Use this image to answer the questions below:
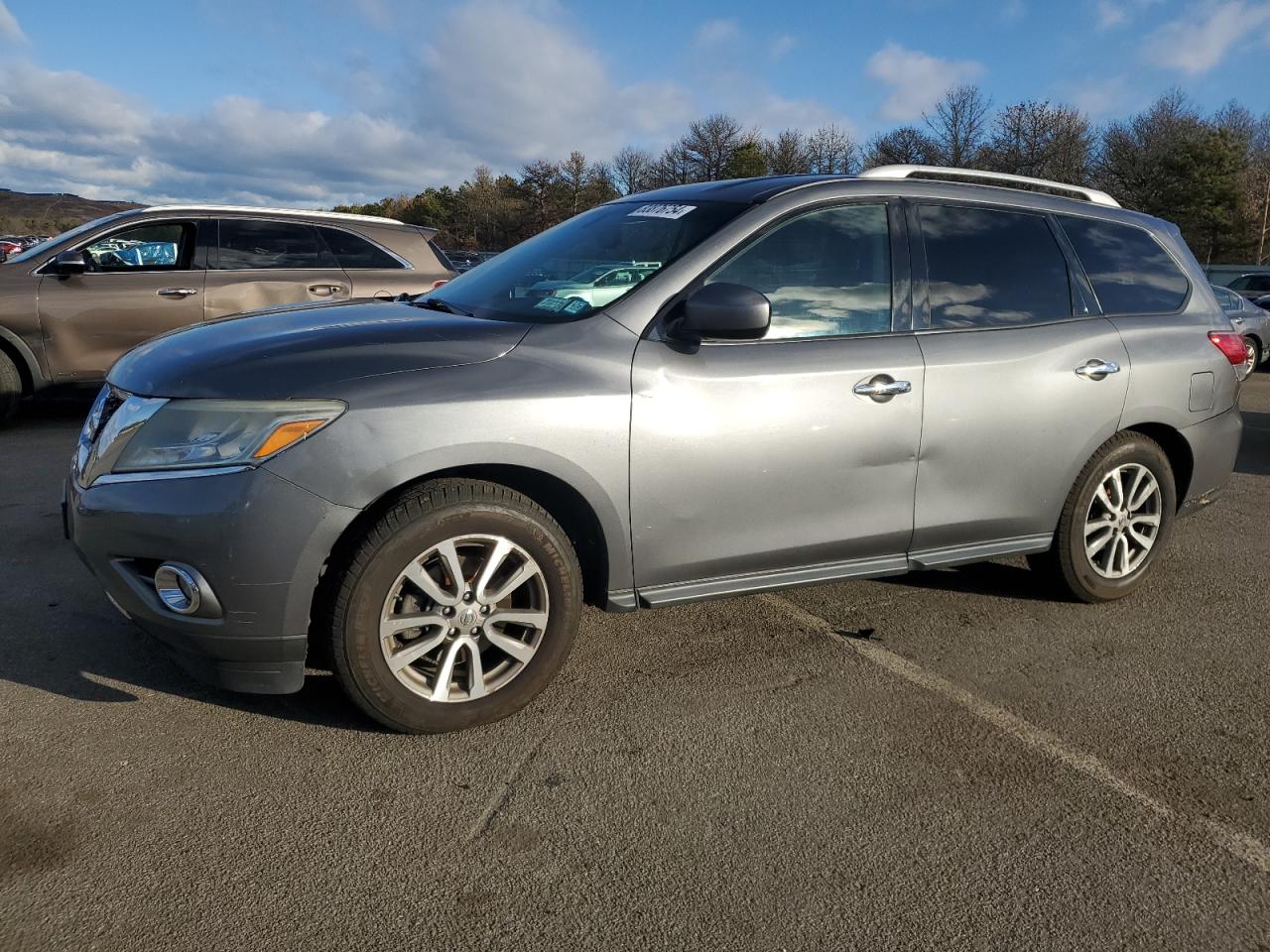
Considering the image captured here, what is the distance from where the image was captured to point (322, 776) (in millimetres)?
2820

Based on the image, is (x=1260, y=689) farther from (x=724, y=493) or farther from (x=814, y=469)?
(x=724, y=493)

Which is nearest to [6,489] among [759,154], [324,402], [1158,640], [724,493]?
[324,402]

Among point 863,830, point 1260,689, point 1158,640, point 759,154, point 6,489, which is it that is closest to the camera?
point 863,830

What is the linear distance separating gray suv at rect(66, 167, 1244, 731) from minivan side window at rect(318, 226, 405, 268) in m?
4.58

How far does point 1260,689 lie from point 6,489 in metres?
6.47

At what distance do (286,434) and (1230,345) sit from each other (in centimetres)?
416

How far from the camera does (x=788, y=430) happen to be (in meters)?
3.36

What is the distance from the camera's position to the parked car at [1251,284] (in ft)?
73.8

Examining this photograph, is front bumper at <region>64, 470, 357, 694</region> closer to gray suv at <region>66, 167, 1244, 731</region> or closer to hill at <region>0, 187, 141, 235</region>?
gray suv at <region>66, 167, 1244, 731</region>

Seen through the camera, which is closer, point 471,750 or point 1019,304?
point 471,750

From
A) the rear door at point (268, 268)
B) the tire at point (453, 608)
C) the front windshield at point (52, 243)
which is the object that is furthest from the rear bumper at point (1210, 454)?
the front windshield at point (52, 243)

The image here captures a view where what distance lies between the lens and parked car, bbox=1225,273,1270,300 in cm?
2248

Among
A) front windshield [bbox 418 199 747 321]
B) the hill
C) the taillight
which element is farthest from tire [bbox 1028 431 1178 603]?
the hill

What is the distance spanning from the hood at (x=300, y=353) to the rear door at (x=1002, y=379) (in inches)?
65.4
